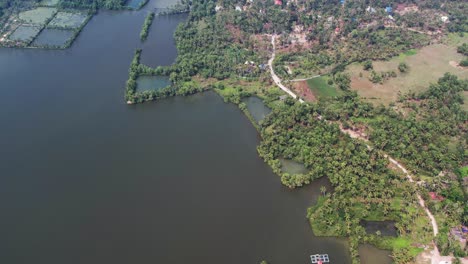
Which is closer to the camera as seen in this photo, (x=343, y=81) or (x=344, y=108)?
(x=344, y=108)

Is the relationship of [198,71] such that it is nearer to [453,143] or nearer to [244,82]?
[244,82]

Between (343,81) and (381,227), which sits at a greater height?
(343,81)

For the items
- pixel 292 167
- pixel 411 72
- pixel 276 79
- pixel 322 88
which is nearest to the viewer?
pixel 292 167

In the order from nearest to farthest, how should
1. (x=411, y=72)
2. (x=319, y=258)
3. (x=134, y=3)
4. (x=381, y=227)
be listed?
(x=319, y=258) < (x=381, y=227) < (x=411, y=72) < (x=134, y=3)

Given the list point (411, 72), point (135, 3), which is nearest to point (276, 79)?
point (411, 72)

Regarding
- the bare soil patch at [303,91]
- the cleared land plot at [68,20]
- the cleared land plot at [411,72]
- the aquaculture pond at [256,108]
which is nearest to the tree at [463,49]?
the cleared land plot at [411,72]

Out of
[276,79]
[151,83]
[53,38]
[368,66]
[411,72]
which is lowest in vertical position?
[411,72]

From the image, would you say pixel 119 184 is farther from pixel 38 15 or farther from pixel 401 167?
pixel 38 15

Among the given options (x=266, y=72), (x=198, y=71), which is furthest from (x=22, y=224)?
(x=266, y=72)
